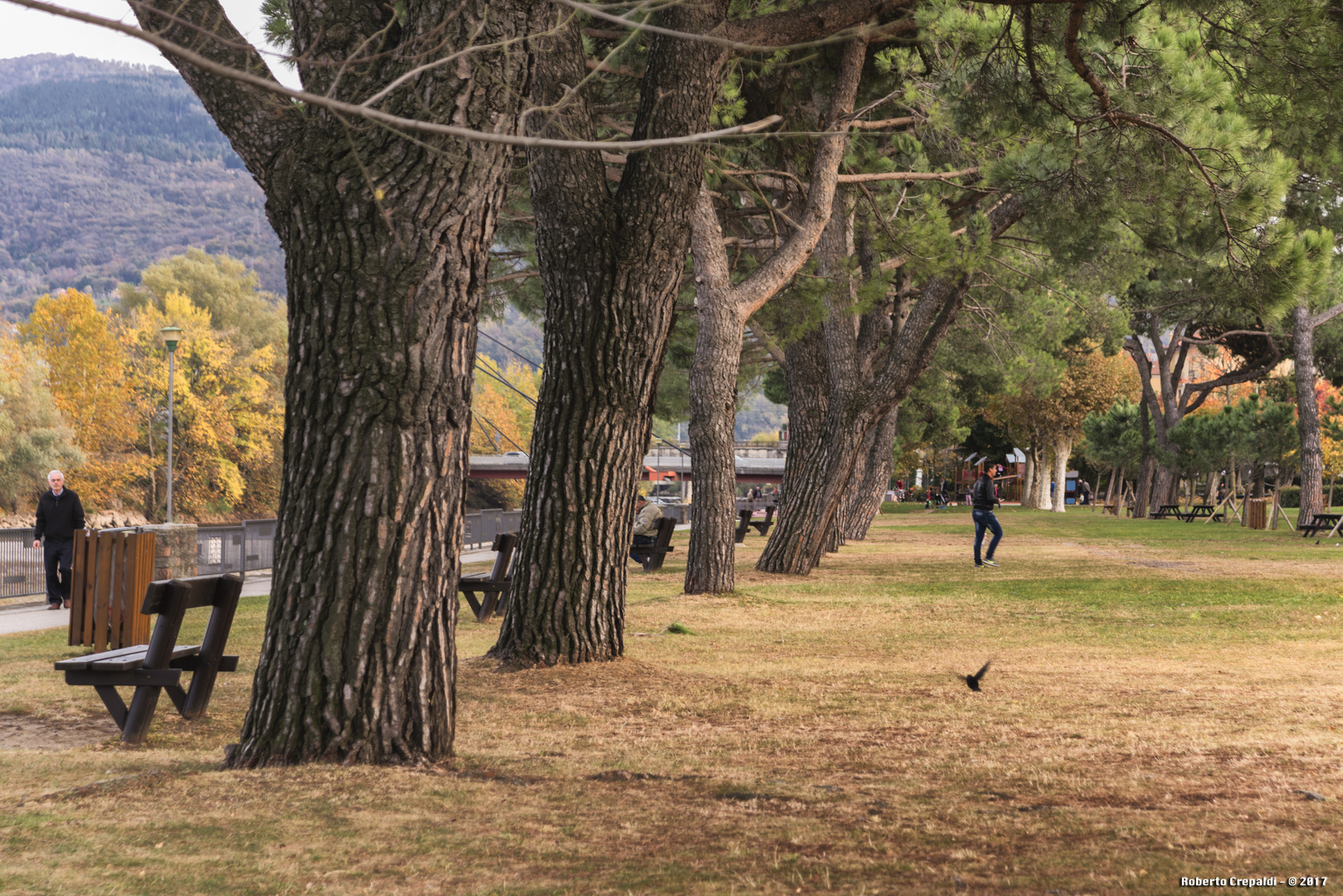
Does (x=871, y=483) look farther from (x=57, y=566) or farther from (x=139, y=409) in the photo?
(x=139, y=409)

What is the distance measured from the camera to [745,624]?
9.97m

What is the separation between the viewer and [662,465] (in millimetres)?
84750

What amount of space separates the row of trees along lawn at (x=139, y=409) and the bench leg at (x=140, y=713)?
1844 inches

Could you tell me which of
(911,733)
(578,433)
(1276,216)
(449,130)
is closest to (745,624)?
(578,433)

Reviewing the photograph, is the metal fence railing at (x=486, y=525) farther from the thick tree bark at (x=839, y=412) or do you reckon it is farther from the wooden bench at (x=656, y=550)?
the thick tree bark at (x=839, y=412)

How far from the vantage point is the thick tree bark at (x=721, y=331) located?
1147 cm

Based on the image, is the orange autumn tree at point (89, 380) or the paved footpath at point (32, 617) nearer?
the paved footpath at point (32, 617)

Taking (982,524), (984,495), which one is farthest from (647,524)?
(984,495)

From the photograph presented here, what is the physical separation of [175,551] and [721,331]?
6.79 metres

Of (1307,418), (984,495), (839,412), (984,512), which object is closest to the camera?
(839,412)

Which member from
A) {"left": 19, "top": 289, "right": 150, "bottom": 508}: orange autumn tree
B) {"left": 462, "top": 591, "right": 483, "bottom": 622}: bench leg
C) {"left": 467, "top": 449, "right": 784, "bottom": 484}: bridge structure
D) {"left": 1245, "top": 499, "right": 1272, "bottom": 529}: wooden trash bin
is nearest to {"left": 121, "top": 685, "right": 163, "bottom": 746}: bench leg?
{"left": 462, "top": 591, "right": 483, "bottom": 622}: bench leg

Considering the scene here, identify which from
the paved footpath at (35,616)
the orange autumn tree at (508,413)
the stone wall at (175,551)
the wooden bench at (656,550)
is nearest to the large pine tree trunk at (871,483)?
the wooden bench at (656,550)

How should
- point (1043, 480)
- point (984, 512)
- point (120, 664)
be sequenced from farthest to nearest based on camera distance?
point (1043, 480) → point (984, 512) → point (120, 664)

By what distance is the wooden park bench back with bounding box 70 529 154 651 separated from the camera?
26.6 feet
